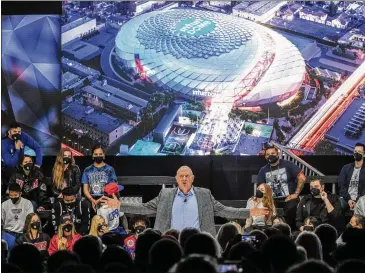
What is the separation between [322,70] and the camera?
13.3 m

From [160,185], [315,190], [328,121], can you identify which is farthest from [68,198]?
[328,121]

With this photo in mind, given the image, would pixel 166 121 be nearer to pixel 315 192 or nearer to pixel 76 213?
pixel 76 213

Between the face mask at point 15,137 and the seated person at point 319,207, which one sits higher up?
the seated person at point 319,207

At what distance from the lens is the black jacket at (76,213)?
1140cm

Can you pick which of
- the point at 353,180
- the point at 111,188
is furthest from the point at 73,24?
the point at 353,180

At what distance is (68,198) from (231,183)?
2832mm

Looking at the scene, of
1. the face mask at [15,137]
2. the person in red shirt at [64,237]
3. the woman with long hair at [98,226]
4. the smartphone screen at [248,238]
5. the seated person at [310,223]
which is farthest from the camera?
the face mask at [15,137]

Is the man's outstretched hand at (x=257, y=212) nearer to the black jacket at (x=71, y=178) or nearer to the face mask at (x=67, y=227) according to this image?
the face mask at (x=67, y=227)

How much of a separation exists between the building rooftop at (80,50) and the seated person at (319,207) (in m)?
3.92

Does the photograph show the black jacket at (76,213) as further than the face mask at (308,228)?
Yes

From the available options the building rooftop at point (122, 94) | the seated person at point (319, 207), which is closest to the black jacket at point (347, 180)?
the seated person at point (319, 207)

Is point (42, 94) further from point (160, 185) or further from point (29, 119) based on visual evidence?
point (160, 185)

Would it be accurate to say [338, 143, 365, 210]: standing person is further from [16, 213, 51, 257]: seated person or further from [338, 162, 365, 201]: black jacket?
[16, 213, 51, 257]: seated person

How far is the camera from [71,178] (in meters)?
12.0
